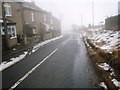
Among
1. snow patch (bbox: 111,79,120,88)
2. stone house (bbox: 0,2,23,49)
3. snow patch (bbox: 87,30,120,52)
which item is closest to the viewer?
snow patch (bbox: 111,79,120,88)

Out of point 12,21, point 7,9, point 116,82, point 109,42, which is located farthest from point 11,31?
point 116,82

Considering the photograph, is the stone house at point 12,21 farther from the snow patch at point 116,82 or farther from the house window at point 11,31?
the snow patch at point 116,82

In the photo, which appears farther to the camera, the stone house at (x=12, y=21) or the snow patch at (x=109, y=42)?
the stone house at (x=12, y=21)

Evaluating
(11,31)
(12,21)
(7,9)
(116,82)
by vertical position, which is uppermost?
(7,9)

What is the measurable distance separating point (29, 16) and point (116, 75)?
105ft

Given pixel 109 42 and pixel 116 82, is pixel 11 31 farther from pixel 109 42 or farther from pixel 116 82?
pixel 116 82

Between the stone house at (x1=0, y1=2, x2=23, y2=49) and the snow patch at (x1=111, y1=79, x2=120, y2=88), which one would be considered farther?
the stone house at (x1=0, y1=2, x2=23, y2=49)

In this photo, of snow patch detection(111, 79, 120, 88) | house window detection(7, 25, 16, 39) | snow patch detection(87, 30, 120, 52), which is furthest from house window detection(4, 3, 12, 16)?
snow patch detection(111, 79, 120, 88)

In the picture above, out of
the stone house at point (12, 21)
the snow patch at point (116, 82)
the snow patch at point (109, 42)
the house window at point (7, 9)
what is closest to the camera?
the snow patch at point (116, 82)

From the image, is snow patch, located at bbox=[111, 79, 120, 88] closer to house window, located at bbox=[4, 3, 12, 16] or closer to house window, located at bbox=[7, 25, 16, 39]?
house window, located at bbox=[7, 25, 16, 39]

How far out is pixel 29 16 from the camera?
38.2 meters

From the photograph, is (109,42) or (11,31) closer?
(109,42)

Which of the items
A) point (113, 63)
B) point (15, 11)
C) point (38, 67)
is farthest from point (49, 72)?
point (15, 11)

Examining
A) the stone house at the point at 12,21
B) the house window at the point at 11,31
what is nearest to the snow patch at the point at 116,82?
the stone house at the point at 12,21
